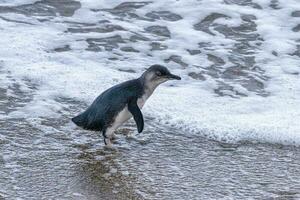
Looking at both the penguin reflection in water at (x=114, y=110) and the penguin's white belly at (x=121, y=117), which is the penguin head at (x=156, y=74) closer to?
the penguin reflection in water at (x=114, y=110)

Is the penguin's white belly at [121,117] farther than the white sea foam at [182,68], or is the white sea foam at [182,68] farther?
the white sea foam at [182,68]

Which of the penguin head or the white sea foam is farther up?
the penguin head

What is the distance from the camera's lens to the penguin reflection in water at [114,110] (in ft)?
17.4

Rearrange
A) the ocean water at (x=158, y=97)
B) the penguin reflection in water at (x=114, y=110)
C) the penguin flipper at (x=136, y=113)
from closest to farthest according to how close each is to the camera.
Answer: the ocean water at (x=158, y=97), the penguin flipper at (x=136, y=113), the penguin reflection in water at (x=114, y=110)

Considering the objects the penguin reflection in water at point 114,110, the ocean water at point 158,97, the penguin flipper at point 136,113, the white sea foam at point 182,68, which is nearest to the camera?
the ocean water at point 158,97

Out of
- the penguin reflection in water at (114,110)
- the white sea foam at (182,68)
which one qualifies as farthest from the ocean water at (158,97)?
the penguin reflection in water at (114,110)

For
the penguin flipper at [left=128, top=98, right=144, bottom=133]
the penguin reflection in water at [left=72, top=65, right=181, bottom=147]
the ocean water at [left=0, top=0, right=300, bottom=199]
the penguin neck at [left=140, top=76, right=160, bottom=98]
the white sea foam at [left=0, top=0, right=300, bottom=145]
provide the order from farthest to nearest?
the white sea foam at [left=0, top=0, right=300, bottom=145], the penguin neck at [left=140, top=76, right=160, bottom=98], the penguin reflection in water at [left=72, top=65, right=181, bottom=147], the penguin flipper at [left=128, top=98, right=144, bottom=133], the ocean water at [left=0, top=0, right=300, bottom=199]

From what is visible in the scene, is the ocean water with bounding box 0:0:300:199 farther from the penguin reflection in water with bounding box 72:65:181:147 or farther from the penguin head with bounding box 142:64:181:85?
the penguin head with bounding box 142:64:181:85

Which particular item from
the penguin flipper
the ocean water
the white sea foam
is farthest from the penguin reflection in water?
the white sea foam

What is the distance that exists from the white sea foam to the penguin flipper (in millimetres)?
530

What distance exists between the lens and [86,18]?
887 centimetres

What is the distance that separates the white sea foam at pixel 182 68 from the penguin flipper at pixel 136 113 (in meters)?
0.53

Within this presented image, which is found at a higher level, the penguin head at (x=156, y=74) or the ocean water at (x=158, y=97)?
the penguin head at (x=156, y=74)

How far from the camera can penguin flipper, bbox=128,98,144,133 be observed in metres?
5.21
